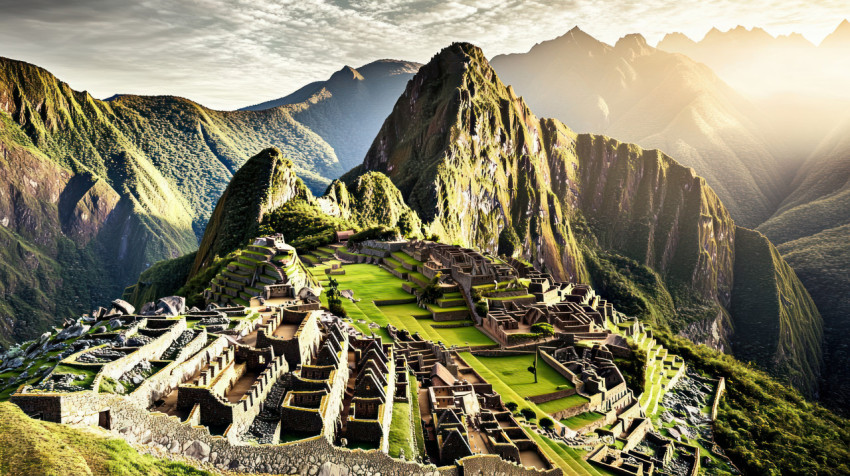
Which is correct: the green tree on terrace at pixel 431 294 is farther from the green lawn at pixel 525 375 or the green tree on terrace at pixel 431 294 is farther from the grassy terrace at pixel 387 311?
the green lawn at pixel 525 375

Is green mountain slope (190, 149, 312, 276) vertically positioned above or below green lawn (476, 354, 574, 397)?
above

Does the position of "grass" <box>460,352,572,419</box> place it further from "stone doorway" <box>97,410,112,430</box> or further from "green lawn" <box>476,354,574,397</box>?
"stone doorway" <box>97,410,112,430</box>

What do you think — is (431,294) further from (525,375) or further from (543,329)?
(525,375)

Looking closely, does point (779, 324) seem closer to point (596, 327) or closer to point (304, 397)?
point (596, 327)

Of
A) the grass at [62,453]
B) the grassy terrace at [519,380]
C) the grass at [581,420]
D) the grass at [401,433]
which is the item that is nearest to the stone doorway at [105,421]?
the grass at [62,453]

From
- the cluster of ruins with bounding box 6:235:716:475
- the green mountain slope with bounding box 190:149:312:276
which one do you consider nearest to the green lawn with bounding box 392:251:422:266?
the cluster of ruins with bounding box 6:235:716:475

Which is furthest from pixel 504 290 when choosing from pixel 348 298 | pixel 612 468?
pixel 612 468

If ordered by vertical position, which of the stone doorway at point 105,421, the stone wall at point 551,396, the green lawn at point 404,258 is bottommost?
the stone wall at point 551,396
